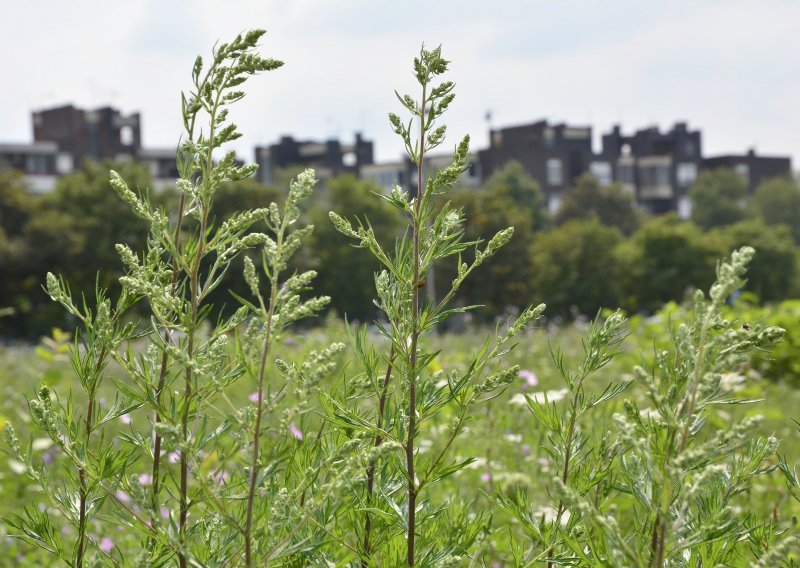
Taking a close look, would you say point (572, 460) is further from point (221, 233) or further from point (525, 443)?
point (525, 443)

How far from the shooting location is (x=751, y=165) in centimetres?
9075

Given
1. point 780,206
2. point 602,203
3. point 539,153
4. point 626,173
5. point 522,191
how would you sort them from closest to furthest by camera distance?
point 522,191, point 602,203, point 780,206, point 539,153, point 626,173

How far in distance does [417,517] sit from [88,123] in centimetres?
7467

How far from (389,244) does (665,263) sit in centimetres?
1199

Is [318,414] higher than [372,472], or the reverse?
[318,414]

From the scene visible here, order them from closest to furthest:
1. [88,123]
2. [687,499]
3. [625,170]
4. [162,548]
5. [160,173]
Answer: [687,499], [162,548], [88,123], [160,173], [625,170]

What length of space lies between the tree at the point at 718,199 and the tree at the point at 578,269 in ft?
114

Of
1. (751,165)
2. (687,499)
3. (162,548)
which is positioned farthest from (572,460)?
(751,165)

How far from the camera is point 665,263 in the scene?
4138 centimetres

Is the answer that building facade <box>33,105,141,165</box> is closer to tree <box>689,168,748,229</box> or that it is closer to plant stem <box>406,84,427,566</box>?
tree <box>689,168,748,229</box>

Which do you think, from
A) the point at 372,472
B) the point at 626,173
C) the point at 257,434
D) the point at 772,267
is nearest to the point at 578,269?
the point at 772,267

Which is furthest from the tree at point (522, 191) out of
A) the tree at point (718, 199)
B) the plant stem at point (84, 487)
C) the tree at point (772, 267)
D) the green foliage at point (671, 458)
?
the plant stem at point (84, 487)

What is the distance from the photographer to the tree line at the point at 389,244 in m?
37.1

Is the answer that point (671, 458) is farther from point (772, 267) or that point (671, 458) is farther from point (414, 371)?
point (772, 267)
